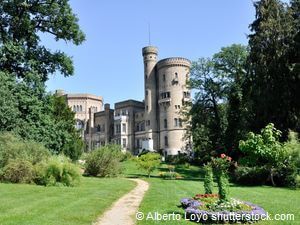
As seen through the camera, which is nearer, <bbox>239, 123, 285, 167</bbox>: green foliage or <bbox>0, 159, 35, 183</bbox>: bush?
<bbox>0, 159, 35, 183</bbox>: bush

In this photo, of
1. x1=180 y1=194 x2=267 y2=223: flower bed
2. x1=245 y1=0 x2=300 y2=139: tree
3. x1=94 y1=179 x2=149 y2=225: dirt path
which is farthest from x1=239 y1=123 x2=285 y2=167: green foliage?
A: x1=180 y1=194 x2=267 y2=223: flower bed

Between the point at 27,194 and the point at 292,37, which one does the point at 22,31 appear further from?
the point at 292,37

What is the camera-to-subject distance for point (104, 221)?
931 cm

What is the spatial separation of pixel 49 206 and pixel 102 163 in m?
16.1

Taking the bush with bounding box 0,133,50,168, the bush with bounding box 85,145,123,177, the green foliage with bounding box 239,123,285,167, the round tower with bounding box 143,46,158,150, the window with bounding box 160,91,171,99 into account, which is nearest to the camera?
the bush with bounding box 0,133,50,168

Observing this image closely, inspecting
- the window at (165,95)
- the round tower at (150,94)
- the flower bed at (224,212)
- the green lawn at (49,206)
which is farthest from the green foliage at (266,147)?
the round tower at (150,94)

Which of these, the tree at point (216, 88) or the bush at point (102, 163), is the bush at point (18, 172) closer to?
the bush at point (102, 163)

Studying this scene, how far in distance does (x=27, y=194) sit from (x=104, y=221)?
17.1 feet

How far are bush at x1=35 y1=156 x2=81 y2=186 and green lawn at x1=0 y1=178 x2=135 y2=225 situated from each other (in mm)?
2596

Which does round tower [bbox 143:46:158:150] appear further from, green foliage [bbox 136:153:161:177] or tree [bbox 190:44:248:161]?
green foliage [bbox 136:153:161:177]

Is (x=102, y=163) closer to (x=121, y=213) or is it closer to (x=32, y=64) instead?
(x=32, y=64)

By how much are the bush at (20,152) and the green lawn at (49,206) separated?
401cm

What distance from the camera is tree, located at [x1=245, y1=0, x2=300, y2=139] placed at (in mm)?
26281

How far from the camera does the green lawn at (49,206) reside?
28.9ft
